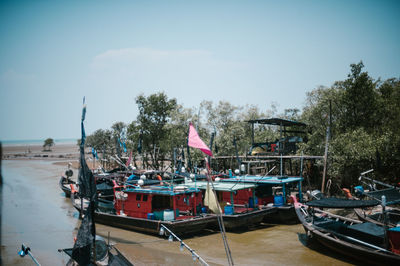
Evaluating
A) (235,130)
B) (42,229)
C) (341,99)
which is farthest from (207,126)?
(42,229)

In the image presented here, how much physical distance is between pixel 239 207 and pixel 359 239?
7527 mm

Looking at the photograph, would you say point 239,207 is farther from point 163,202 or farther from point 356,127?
point 356,127

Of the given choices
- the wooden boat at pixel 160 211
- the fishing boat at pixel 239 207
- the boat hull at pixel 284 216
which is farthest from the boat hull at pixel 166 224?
the boat hull at pixel 284 216

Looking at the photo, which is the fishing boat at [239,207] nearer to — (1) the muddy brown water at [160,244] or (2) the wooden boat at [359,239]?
(1) the muddy brown water at [160,244]

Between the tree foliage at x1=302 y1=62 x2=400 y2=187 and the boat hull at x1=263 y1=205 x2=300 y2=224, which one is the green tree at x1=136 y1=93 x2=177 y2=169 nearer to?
the tree foliage at x1=302 y1=62 x2=400 y2=187

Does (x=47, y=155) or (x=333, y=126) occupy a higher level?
(x=333, y=126)

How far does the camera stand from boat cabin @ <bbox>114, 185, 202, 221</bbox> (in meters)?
16.4

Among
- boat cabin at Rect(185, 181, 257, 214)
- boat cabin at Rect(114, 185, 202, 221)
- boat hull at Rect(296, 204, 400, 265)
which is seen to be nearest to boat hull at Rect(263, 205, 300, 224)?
boat cabin at Rect(185, 181, 257, 214)

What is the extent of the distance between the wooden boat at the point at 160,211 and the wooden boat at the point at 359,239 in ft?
17.4

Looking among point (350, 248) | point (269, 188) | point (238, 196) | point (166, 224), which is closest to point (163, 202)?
point (166, 224)

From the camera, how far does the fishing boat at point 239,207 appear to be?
16828 mm

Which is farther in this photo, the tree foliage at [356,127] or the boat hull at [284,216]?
the tree foliage at [356,127]

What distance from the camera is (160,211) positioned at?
16.6 meters

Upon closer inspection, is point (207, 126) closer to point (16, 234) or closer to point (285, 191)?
point (285, 191)
